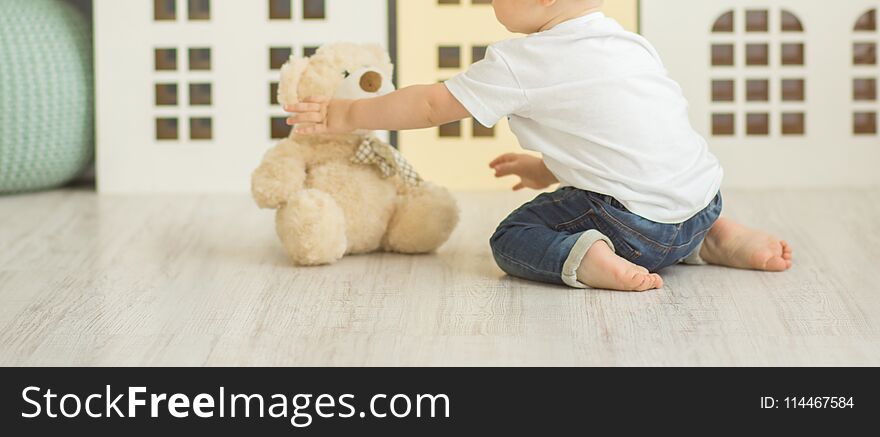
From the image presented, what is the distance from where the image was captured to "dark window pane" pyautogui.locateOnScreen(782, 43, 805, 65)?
2.09 m

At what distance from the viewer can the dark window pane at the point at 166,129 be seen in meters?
2.12

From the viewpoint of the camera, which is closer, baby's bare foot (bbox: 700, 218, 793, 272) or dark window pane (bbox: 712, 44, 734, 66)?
baby's bare foot (bbox: 700, 218, 793, 272)

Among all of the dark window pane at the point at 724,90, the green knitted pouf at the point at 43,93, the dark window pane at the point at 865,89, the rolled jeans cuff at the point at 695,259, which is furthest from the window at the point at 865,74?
the green knitted pouf at the point at 43,93

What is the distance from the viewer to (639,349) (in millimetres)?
1090

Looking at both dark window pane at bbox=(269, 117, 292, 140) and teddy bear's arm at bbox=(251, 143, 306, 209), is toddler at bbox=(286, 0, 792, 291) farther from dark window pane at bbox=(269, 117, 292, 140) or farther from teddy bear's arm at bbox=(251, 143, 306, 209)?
dark window pane at bbox=(269, 117, 292, 140)

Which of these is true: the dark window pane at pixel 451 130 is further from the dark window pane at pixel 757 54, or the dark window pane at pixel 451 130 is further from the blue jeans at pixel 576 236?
the blue jeans at pixel 576 236

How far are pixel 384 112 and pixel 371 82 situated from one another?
4.6 inches

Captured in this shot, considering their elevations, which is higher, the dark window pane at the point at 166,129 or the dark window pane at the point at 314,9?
the dark window pane at the point at 314,9

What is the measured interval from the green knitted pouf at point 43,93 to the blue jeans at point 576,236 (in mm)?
990

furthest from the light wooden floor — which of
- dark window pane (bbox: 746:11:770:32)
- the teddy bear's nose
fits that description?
dark window pane (bbox: 746:11:770:32)

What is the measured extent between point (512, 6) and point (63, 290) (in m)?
0.62

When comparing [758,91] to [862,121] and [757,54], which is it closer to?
[757,54]

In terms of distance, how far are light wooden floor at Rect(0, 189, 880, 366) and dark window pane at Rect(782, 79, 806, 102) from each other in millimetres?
395
